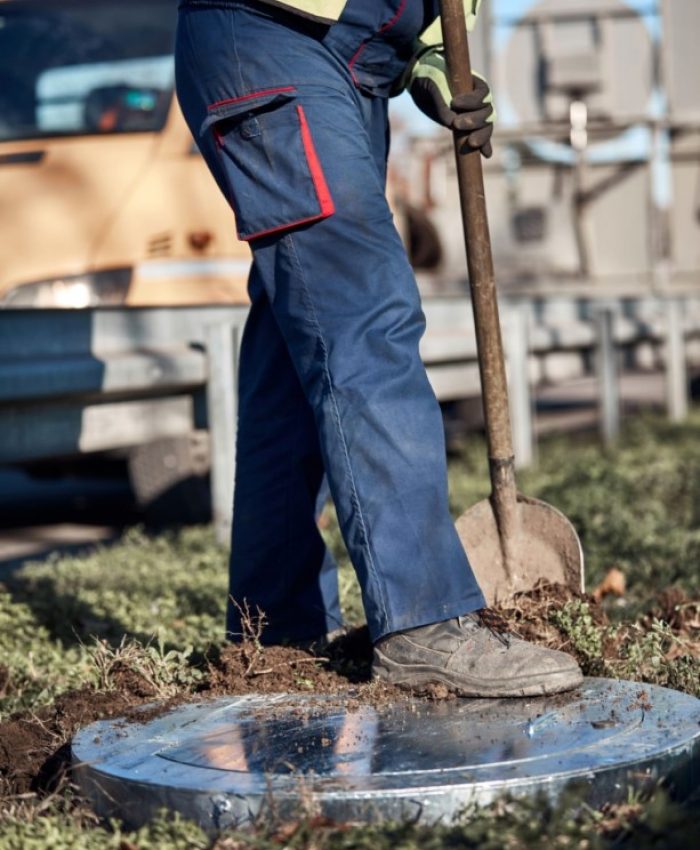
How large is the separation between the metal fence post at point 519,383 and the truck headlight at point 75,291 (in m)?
2.11

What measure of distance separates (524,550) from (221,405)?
8.43 feet

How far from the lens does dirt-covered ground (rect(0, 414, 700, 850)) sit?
7.23ft

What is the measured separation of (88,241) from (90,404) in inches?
57.7

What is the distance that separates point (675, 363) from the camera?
408 inches

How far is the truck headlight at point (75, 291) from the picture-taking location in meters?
6.59

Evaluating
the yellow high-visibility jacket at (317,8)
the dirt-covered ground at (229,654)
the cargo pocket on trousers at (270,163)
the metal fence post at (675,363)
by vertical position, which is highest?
the yellow high-visibility jacket at (317,8)

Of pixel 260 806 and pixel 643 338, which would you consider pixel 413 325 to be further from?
pixel 643 338

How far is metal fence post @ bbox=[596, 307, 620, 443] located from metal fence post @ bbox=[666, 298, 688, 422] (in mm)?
980

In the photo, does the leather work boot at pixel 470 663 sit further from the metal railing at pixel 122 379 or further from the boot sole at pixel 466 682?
the metal railing at pixel 122 379

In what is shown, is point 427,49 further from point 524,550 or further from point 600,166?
point 600,166

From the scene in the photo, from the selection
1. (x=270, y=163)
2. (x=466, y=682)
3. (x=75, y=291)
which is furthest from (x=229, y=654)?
(x=75, y=291)

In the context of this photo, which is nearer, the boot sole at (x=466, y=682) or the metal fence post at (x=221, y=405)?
the boot sole at (x=466, y=682)

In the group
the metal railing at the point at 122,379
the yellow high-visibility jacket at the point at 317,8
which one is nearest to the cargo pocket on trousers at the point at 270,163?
the yellow high-visibility jacket at the point at 317,8

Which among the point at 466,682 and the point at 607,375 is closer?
the point at 466,682
